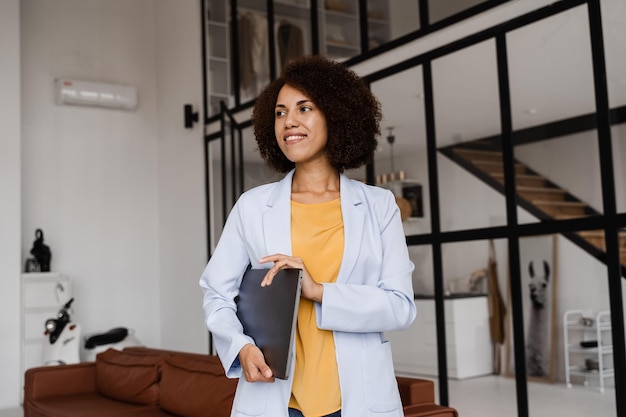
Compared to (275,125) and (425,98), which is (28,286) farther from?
(275,125)

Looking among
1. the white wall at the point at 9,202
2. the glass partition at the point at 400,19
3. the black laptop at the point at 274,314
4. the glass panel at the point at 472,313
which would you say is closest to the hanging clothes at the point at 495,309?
the glass panel at the point at 472,313

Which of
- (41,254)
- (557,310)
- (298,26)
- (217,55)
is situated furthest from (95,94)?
Answer: (557,310)

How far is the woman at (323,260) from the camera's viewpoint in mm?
1276

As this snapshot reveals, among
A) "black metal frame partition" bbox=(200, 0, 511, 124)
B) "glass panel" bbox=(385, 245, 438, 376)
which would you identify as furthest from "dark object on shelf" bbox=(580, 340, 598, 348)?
"black metal frame partition" bbox=(200, 0, 511, 124)

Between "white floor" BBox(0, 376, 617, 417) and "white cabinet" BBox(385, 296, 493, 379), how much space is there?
0.08 meters

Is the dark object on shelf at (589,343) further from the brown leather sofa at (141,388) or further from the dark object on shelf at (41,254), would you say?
the dark object on shelf at (41,254)

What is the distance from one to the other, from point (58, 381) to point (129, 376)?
1.91 feet

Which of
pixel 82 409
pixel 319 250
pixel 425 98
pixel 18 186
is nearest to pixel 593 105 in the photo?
pixel 425 98

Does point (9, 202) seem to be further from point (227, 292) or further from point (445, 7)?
point (227, 292)

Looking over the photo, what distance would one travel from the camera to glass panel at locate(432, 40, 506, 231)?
3918mm

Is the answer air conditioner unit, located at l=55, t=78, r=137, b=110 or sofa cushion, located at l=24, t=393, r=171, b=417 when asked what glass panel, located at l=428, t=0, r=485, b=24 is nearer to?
sofa cushion, located at l=24, t=393, r=171, b=417

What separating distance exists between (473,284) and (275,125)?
2.79 m

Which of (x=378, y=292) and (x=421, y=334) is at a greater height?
(x=378, y=292)

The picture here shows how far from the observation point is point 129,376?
3965 mm
